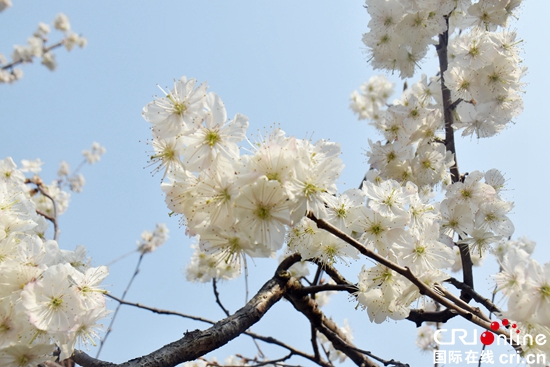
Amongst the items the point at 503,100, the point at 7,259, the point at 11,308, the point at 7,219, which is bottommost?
the point at 11,308

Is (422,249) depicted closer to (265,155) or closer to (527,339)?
(527,339)

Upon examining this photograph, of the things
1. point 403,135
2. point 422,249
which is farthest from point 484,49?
point 422,249

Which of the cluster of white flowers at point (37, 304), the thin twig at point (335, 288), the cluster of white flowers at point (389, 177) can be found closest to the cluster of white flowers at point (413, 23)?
the cluster of white flowers at point (389, 177)

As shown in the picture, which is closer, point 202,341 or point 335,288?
point 202,341

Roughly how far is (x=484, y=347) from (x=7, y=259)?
115 inches

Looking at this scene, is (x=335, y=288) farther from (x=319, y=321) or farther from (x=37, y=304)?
(x=37, y=304)

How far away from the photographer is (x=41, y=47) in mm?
9711

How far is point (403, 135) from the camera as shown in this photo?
322cm

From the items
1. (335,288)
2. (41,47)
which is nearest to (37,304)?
(335,288)

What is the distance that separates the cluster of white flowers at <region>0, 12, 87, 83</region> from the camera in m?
9.00

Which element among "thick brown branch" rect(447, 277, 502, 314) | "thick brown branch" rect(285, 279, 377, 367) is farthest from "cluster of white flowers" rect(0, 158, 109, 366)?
"thick brown branch" rect(447, 277, 502, 314)

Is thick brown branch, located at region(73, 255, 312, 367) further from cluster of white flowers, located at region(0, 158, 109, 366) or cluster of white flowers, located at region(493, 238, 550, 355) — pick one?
cluster of white flowers, located at region(493, 238, 550, 355)

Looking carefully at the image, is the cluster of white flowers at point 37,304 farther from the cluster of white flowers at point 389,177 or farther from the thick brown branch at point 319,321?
the thick brown branch at point 319,321

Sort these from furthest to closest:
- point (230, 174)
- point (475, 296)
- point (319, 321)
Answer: point (319, 321) < point (475, 296) < point (230, 174)
